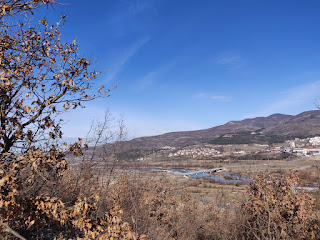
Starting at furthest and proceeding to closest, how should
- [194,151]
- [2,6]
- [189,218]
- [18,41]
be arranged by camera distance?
[194,151] < [189,218] < [18,41] < [2,6]

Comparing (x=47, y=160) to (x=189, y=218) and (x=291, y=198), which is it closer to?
(x=291, y=198)

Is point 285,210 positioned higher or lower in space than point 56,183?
lower

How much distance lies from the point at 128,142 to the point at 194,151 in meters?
174

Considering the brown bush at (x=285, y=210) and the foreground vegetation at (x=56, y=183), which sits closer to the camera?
the foreground vegetation at (x=56, y=183)

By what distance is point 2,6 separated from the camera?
366 cm

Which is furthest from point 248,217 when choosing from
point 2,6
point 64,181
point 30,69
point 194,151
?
point 194,151

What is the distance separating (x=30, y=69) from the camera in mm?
4531

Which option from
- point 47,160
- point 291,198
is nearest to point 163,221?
point 291,198

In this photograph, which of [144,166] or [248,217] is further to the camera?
[144,166]

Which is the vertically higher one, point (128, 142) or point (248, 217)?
point (128, 142)

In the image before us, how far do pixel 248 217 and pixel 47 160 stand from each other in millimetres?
9836

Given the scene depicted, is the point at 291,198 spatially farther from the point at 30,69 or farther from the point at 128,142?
the point at 30,69

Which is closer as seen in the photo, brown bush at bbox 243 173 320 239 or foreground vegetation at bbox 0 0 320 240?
foreground vegetation at bbox 0 0 320 240

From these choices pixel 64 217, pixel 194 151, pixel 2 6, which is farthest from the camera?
pixel 194 151
